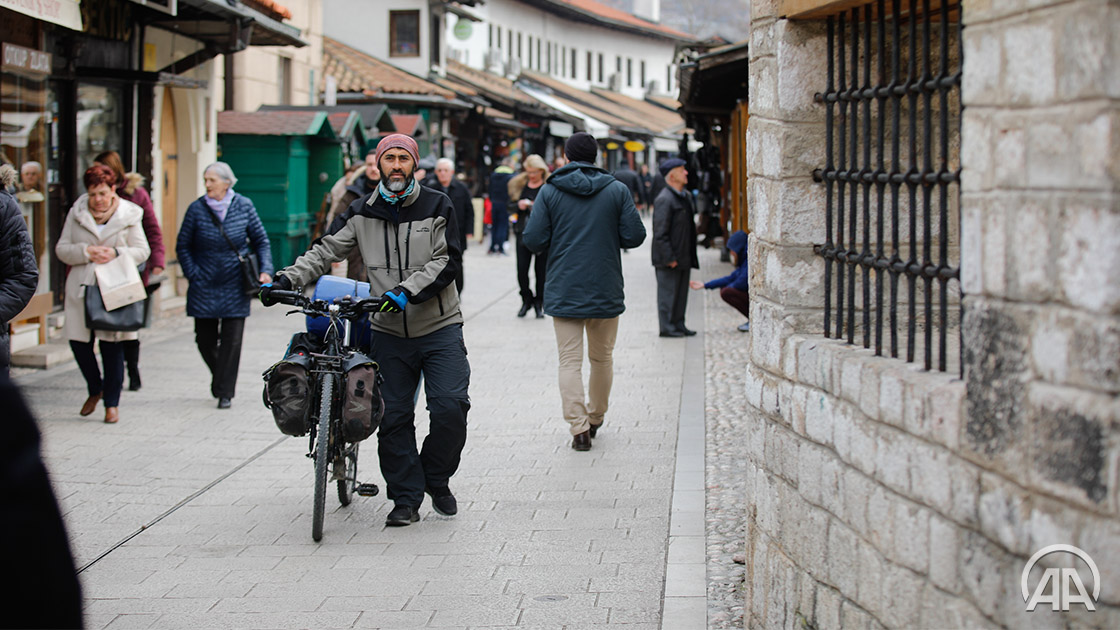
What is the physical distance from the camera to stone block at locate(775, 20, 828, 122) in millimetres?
4559

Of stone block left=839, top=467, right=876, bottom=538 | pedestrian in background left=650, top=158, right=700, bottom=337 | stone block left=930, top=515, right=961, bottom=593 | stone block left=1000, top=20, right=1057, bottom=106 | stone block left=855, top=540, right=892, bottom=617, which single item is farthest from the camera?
pedestrian in background left=650, top=158, right=700, bottom=337

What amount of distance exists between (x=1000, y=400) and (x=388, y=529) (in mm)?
3980

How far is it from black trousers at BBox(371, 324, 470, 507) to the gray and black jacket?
81 millimetres

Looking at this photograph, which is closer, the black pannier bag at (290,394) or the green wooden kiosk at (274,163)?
the black pannier bag at (290,394)

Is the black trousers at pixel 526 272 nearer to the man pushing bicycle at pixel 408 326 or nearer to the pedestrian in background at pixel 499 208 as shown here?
the man pushing bicycle at pixel 408 326

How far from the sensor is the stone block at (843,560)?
154 inches

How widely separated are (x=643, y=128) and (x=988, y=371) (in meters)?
47.6

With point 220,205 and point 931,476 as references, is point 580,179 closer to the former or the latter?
point 220,205

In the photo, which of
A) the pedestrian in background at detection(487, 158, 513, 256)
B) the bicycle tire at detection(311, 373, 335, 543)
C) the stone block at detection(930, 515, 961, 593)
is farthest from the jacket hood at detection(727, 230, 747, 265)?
the pedestrian in background at detection(487, 158, 513, 256)

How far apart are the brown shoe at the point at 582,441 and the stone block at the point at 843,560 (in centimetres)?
408

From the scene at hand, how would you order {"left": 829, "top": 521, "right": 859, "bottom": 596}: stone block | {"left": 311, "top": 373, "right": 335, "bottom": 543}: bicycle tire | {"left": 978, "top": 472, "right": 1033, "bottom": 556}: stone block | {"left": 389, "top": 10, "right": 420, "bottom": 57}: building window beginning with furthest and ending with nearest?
{"left": 389, "top": 10, "right": 420, "bottom": 57}: building window → {"left": 311, "top": 373, "right": 335, "bottom": 543}: bicycle tire → {"left": 829, "top": 521, "right": 859, "bottom": 596}: stone block → {"left": 978, "top": 472, "right": 1033, "bottom": 556}: stone block

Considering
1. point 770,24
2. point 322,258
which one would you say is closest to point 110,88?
point 322,258

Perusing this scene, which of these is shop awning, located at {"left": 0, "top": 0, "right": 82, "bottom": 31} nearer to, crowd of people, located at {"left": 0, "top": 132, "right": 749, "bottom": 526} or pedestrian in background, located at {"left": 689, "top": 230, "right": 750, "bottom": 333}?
crowd of people, located at {"left": 0, "top": 132, "right": 749, "bottom": 526}

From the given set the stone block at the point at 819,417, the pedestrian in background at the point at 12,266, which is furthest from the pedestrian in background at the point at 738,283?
the stone block at the point at 819,417
